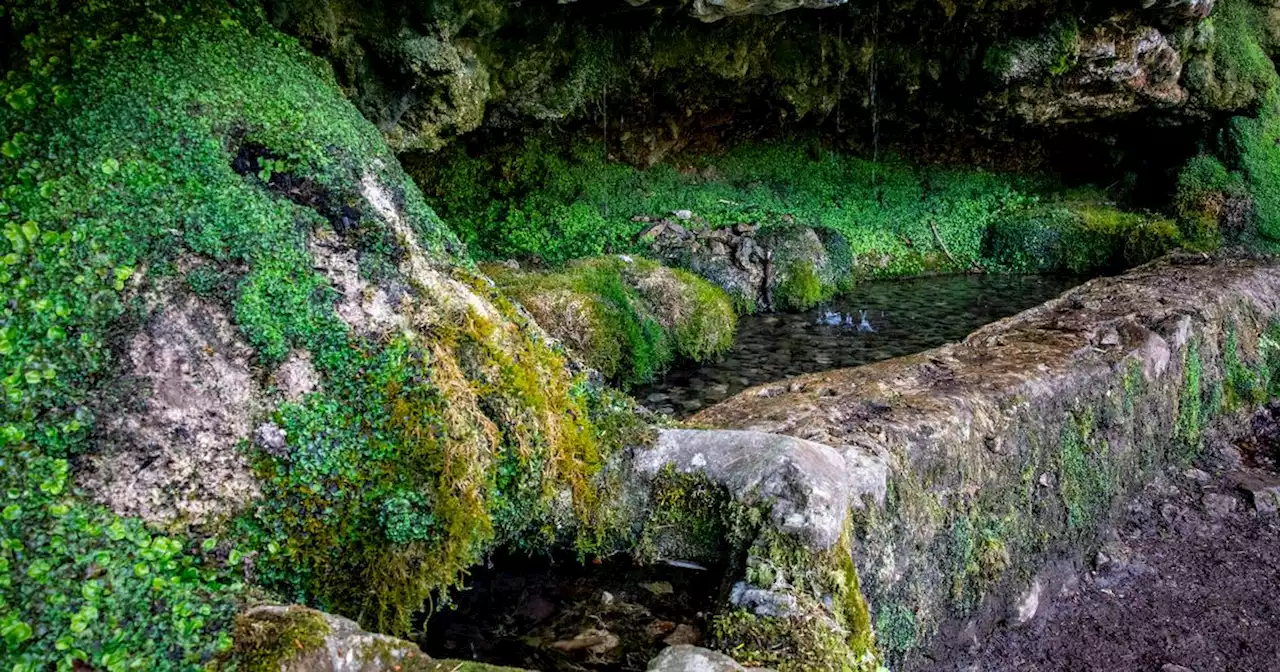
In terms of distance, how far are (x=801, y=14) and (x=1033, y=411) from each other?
8.28 metres

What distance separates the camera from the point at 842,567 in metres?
3.62

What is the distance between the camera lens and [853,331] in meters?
10.4

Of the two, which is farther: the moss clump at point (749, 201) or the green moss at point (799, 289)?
the moss clump at point (749, 201)

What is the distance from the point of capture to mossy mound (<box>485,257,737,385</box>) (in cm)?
802

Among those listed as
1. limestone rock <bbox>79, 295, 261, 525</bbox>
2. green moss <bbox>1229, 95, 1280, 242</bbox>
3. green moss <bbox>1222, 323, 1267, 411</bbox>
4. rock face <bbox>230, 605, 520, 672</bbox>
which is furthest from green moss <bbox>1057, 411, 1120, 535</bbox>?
green moss <bbox>1229, 95, 1280, 242</bbox>

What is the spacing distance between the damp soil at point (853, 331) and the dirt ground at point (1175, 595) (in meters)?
3.17

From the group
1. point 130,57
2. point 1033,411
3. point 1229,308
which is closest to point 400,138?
point 130,57

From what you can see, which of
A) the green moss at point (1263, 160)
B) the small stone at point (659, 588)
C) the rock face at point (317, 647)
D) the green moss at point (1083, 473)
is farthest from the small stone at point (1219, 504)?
the green moss at point (1263, 160)

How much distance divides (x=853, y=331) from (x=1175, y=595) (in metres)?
5.20

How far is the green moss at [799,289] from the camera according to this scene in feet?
38.0

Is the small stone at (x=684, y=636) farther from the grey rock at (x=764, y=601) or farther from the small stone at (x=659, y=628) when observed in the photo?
the grey rock at (x=764, y=601)

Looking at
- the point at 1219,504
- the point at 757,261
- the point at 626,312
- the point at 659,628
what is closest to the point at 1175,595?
the point at 1219,504

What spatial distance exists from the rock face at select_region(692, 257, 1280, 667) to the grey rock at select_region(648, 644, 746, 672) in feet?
4.52

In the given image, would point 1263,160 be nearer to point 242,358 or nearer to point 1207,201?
point 1207,201
